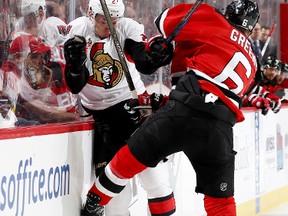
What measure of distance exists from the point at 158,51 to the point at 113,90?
0.32m

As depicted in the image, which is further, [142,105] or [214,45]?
[142,105]

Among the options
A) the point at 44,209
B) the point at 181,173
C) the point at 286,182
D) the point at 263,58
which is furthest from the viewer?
the point at 263,58

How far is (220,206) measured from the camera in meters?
3.14

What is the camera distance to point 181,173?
412 centimetres

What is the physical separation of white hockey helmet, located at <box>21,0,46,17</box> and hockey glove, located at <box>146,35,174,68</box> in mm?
507

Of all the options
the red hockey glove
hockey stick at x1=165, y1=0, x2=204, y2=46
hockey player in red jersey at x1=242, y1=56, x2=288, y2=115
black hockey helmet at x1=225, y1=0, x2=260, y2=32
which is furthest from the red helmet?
the red hockey glove

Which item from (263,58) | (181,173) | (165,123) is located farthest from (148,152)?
(263,58)

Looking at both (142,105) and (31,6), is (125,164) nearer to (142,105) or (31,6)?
(142,105)

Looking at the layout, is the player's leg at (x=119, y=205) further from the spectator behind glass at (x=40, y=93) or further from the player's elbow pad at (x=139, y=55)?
the player's elbow pad at (x=139, y=55)

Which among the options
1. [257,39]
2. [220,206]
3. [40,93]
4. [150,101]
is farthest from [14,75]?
[257,39]

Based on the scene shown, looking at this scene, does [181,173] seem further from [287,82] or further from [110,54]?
[287,82]

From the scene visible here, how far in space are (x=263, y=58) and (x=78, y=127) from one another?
11.0ft

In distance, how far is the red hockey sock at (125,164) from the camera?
10.1ft

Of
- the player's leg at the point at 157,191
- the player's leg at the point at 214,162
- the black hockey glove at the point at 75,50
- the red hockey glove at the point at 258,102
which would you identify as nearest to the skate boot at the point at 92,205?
the player's leg at the point at 157,191
